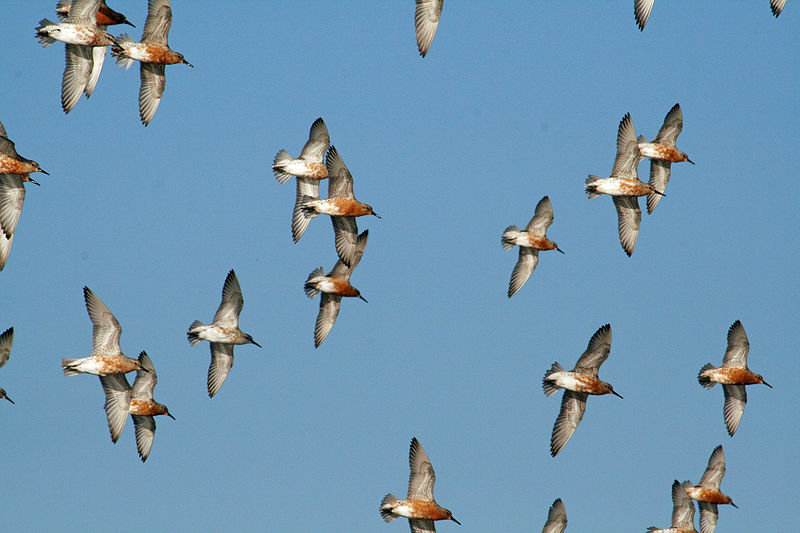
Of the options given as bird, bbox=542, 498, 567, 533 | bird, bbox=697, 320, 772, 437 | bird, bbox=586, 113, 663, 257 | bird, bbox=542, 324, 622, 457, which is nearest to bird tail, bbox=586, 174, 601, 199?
bird, bbox=586, 113, 663, 257

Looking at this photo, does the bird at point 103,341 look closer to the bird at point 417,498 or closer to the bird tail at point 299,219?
the bird tail at point 299,219

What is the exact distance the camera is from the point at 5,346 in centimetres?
2845

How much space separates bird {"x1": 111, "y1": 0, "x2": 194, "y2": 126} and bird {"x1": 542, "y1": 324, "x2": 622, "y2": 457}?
1014 centimetres

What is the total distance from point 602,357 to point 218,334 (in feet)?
26.9

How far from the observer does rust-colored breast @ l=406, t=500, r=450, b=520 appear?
1083 inches

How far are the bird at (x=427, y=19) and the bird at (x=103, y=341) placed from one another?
824cm

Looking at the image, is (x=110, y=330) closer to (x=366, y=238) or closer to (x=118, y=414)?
(x=118, y=414)

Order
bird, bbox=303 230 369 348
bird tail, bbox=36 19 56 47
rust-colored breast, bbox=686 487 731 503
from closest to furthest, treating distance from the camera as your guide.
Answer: bird tail, bbox=36 19 56 47, bird, bbox=303 230 369 348, rust-colored breast, bbox=686 487 731 503

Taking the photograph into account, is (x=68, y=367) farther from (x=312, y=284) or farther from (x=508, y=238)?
(x=508, y=238)

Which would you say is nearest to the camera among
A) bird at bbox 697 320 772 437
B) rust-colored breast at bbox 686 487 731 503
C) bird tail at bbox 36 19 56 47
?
bird tail at bbox 36 19 56 47

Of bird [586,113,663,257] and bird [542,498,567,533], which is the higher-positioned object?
bird [586,113,663,257]

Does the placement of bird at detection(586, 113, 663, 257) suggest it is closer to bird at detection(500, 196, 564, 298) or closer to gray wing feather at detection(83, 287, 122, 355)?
bird at detection(500, 196, 564, 298)

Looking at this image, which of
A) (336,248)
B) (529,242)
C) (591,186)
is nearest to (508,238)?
(529,242)

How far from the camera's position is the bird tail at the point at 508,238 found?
A: 1232 inches
